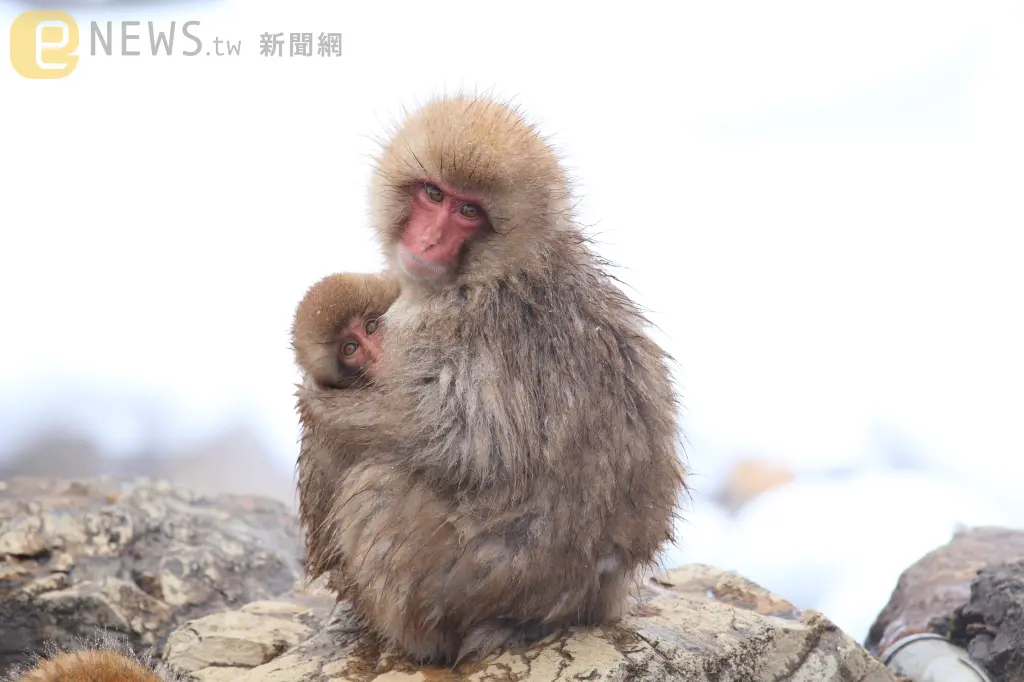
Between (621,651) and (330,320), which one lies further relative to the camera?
(330,320)

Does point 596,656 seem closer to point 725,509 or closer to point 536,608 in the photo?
point 536,608

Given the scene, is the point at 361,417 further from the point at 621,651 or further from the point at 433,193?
the point at 621,651

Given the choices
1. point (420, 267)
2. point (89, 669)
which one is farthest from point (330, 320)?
point (89, 669)

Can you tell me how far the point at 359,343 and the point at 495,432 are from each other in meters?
0.56

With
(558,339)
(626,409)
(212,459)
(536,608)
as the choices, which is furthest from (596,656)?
(212,459)

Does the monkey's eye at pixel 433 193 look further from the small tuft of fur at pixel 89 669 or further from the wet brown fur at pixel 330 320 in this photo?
the small tuft of fur at pixel 89 669

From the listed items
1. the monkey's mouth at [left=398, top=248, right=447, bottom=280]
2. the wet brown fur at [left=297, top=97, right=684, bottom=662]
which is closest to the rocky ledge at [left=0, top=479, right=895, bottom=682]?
the wet brown fur at [left=297, top=97, right=684, bottom=662]

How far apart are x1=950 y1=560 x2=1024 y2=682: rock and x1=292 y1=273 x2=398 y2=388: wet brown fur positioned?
2.17 m

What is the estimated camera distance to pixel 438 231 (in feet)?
8.14

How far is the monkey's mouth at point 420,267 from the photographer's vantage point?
2.51 meters

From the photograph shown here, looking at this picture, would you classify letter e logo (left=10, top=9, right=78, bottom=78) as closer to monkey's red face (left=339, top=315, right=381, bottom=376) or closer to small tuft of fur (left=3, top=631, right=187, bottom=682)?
monkey's red face (left=339, top=315, right=381, bottom=376)

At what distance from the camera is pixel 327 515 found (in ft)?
8.77

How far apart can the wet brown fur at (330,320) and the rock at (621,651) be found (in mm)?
770

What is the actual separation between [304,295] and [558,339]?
2.62ft
